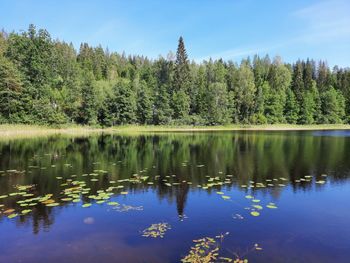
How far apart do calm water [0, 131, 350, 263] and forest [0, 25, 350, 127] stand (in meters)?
44.2

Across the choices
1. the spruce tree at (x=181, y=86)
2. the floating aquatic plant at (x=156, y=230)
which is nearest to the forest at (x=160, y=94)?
the spruce tree at (x=181, y=86)

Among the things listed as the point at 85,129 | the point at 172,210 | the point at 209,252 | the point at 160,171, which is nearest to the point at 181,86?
the point at 85,129

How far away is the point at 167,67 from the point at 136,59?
57796 millimetres

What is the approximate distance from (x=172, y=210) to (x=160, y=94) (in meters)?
70.2

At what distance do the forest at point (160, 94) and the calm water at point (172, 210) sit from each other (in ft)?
145

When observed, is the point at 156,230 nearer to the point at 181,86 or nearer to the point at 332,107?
the point at 181,86

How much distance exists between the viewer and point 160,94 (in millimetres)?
80625

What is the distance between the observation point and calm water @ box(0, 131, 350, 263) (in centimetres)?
820

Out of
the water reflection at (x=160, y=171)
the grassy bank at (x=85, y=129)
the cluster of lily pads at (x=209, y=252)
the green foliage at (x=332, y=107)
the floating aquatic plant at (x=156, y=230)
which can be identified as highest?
the green foliage at (x=332, y=107)

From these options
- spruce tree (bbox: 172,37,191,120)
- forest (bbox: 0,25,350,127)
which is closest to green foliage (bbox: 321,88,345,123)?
forest (bbox: 0,25,350,127)

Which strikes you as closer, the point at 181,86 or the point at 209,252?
the point at 209,252

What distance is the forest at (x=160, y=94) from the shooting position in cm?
6291

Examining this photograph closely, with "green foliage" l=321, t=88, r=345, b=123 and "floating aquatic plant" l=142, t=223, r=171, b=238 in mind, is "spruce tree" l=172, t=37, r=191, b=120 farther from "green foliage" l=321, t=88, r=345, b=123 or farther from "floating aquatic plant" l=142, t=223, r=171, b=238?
"floating aquatic plant" l=142, t=223, r=171, b=238

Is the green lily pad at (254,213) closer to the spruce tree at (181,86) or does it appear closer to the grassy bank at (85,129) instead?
the grassy bank at (85,129)
